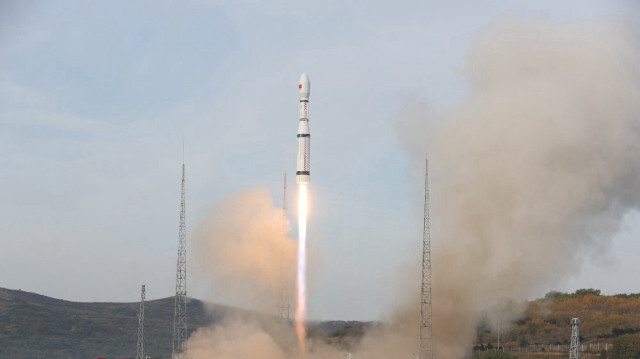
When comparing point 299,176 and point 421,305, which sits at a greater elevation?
point 299,176

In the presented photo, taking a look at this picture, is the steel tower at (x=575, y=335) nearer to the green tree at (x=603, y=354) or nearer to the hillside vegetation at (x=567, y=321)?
the green tree at (x=603, y=354)

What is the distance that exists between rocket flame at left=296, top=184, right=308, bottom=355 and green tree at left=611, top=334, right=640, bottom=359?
102 feet

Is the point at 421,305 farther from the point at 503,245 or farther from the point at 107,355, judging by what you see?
the point at 107,355

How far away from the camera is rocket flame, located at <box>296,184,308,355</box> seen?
79938 mm

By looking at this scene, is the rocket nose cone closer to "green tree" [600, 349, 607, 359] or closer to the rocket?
the rocket

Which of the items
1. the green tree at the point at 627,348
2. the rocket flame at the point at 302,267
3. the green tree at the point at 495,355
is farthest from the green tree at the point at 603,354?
the rocket flame at the point at 302,267

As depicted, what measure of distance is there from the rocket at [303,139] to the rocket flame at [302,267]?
1184mm

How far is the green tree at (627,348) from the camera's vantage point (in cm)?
8506

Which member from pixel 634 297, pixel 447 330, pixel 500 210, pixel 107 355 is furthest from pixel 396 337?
pixel 107 355

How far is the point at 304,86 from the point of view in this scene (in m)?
79.6

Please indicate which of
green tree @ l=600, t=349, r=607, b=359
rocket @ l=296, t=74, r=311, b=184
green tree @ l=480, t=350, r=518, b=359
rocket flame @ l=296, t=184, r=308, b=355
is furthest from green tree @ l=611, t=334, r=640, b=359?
rocket @ l=296, t=74, r=311, b=184

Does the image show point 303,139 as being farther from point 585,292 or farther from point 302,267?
point 585,292

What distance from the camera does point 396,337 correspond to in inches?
3241

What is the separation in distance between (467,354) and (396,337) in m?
7.73
